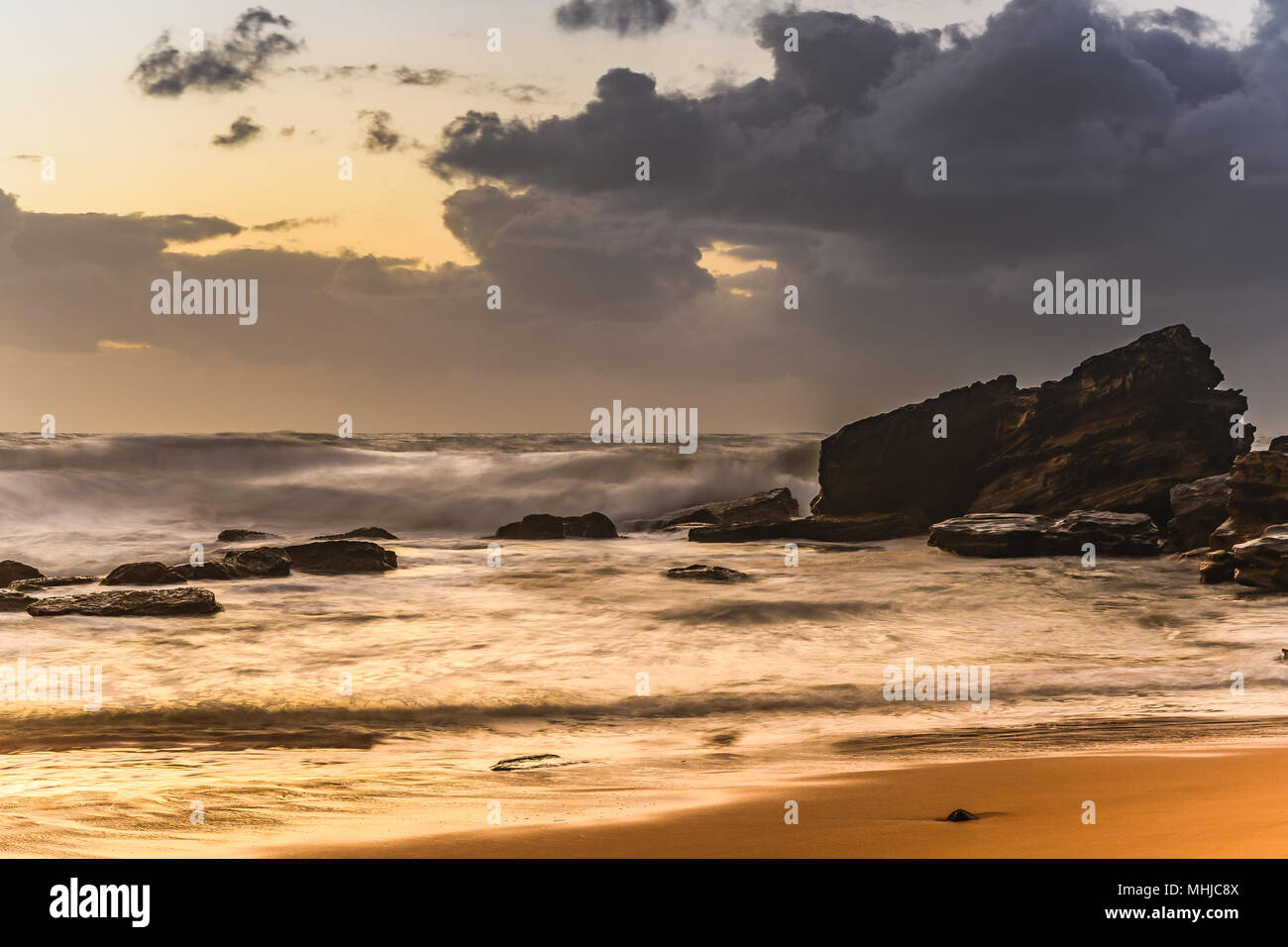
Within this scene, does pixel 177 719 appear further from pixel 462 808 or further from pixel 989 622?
pixel 989 622

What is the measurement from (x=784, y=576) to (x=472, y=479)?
89.3ft

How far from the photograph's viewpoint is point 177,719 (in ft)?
32.6

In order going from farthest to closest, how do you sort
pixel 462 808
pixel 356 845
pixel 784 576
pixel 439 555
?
pixel 439 555
pixel 784 576
pixel 462 808
pixel 356 845

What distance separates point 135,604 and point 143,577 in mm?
2987

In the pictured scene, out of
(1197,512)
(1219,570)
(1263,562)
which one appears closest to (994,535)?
(1197,512)

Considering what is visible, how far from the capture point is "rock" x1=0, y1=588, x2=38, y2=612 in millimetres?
14695

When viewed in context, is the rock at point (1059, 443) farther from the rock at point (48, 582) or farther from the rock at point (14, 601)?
the rock at point (14, 601)

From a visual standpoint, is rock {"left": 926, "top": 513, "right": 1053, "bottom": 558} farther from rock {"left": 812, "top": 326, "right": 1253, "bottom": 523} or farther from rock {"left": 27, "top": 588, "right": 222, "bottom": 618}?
rock {"left": 27, "top": 588, "right": 222, "bottom": 618}

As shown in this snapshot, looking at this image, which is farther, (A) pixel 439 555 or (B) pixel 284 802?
(A) pixel 439 555

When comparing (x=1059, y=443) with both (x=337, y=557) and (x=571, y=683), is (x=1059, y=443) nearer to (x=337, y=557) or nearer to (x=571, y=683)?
(x=337, y=557)

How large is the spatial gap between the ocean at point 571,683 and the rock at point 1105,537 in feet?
1.48

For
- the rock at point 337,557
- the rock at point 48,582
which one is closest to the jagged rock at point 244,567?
the rock at point 337,557
